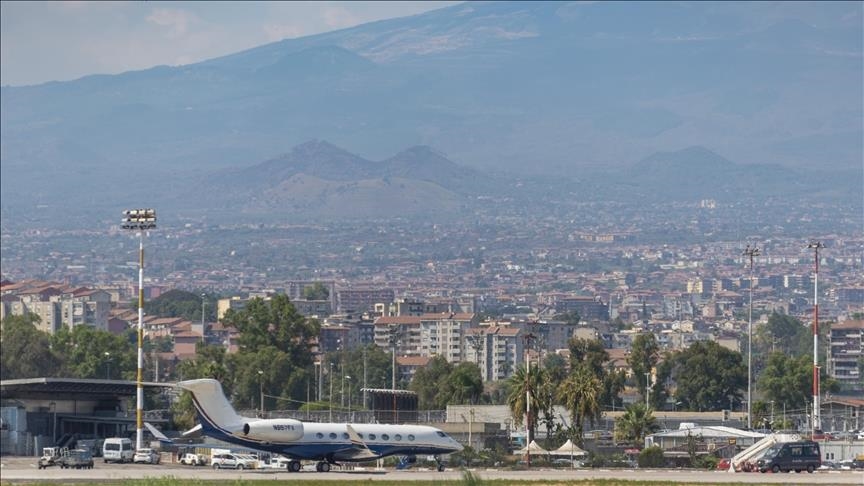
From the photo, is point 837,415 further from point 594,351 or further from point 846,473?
point 846,473

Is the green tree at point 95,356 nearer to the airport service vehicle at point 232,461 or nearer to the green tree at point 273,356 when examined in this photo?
the green tree at point 273,356

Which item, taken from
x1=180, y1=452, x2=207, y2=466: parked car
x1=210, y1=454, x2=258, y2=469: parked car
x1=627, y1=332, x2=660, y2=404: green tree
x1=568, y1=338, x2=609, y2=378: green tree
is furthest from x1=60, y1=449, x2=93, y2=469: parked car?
x1=627, y1=332, x2=660, y2=404: green tree

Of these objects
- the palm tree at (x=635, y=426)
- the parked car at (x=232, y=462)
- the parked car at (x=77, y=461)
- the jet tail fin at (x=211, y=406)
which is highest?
the jet tail fin at (x=211, y=406)

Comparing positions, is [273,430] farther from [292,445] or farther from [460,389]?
[460,389]

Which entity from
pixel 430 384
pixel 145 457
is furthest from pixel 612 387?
pixel 145 457

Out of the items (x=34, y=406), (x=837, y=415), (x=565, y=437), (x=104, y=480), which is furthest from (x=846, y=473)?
(x=837, y=415)

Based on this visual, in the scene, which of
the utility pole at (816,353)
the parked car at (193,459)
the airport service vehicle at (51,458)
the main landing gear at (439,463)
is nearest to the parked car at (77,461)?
the airport service vehicle at (51,458)
